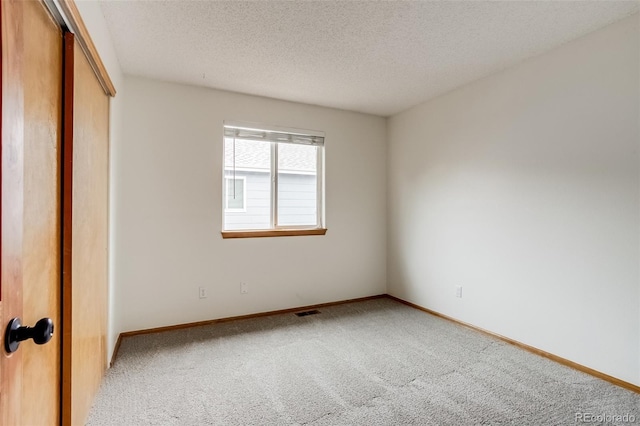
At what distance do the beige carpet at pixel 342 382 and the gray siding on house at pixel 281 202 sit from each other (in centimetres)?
113

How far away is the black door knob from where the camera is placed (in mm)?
727

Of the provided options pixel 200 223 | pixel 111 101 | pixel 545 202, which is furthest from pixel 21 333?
pixel 545 202

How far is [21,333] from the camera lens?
0.75m

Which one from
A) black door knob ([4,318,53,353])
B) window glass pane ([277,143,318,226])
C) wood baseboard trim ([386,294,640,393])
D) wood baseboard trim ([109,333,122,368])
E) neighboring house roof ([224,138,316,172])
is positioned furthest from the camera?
window glass pane ([277,143,318,226])

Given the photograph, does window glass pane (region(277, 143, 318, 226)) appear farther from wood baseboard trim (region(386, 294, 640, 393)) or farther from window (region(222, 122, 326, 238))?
wood baseboard trim (region(386, 294, 640, 393))

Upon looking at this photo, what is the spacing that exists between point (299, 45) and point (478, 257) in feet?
8.10

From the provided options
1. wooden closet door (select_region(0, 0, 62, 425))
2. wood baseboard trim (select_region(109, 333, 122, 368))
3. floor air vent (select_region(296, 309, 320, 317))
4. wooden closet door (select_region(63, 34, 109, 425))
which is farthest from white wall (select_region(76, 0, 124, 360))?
floor air vent (select_region(296, 309, 320, 317))

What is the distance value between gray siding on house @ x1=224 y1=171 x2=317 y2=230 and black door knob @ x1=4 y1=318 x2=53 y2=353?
2569 mm

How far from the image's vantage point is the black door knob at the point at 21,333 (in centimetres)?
73

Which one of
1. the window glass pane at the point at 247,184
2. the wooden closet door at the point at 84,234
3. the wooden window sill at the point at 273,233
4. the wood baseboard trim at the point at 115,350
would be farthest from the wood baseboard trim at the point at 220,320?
the window glass pane at the point at 247,184

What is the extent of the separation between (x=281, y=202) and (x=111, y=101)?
186 centimetres

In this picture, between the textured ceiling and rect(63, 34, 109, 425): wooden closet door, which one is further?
the textured ceiling

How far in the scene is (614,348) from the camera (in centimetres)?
210

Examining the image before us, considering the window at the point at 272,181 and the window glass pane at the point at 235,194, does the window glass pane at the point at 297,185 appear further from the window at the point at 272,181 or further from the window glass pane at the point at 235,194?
the window glass pane at the point at 235,194
